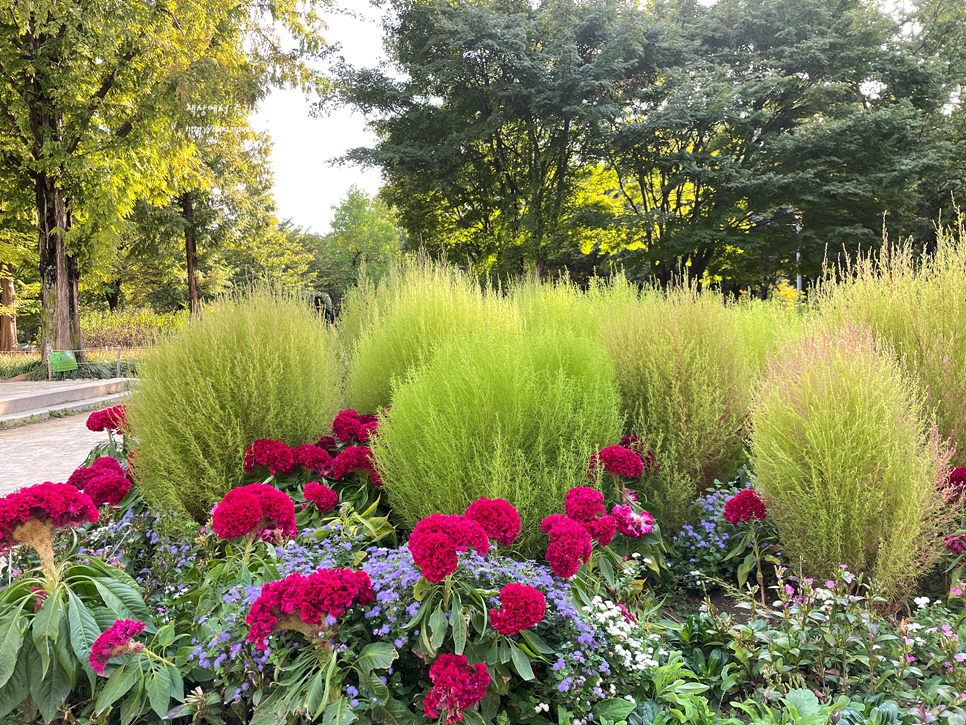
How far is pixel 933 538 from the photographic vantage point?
2549 mm

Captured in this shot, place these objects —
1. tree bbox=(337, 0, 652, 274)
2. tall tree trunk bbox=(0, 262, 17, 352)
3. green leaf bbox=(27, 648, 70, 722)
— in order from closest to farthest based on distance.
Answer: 1. green leaf bbox=(27, 648, 70, 722)
2. tree bbox=(337, 0, 652, 274)
3. tall tree trunk bbox=(0, 262, 17, 352)

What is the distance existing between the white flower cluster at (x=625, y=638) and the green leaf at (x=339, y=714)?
0.83 meters

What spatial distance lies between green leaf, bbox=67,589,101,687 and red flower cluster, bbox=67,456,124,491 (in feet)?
4.16

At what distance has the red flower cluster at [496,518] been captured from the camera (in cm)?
189

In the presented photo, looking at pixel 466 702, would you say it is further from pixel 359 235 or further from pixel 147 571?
pixel 359 235

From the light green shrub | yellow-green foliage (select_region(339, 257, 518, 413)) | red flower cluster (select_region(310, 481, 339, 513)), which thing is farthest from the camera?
yellow-green foliage (select_region(339, 257, 518, 413))

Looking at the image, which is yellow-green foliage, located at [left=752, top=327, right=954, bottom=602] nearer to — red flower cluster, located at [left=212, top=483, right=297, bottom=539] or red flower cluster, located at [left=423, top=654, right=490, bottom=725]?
red flower cluster, located at [left=423, top=654, right=490, bottom=725]

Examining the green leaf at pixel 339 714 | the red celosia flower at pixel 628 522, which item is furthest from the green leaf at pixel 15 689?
the red celosia flower at pixel 628 522

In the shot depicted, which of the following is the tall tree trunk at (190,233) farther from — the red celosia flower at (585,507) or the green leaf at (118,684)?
the red celosia flower at (585,507)

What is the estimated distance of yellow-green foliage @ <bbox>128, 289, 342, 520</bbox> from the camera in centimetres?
304

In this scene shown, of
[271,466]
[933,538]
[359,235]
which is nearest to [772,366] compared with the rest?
[933,538]

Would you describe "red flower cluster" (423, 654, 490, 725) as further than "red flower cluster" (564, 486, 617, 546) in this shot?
No

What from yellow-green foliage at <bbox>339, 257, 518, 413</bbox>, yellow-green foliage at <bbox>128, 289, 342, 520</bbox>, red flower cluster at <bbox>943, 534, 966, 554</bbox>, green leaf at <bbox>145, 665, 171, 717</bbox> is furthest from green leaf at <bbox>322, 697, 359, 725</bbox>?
yellow-green foliage at <bbox>339, 257, 518, 413</bbox>

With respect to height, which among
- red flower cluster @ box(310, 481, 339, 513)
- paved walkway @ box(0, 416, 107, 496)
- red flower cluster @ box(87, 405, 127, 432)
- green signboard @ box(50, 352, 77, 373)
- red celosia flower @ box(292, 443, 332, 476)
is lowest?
paved walkway @ box(0, 416, 107, 496)
